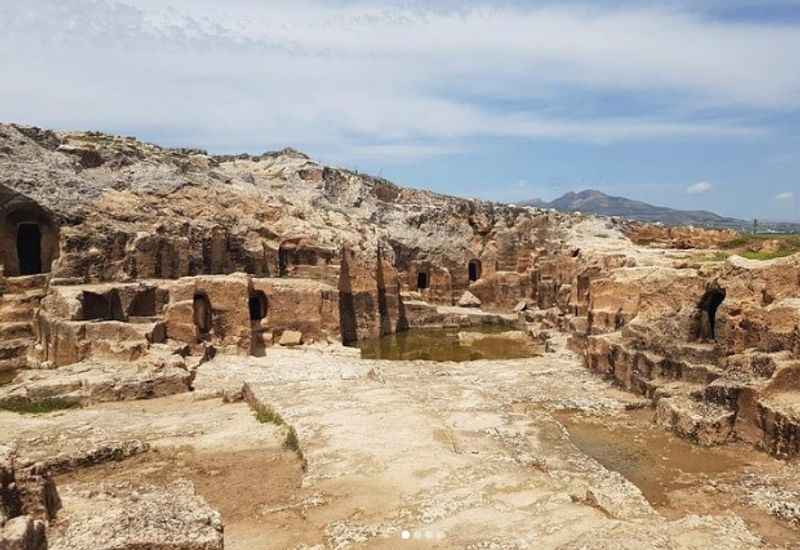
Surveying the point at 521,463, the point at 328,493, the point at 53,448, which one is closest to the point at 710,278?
the point at 521,463

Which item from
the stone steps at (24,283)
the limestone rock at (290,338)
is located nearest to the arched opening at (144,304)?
the stone steps at (24,283)

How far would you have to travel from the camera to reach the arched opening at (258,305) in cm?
2320

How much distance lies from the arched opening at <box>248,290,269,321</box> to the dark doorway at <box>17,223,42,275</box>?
27.6ft

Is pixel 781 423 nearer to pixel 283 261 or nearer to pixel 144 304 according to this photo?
pixel 144 304

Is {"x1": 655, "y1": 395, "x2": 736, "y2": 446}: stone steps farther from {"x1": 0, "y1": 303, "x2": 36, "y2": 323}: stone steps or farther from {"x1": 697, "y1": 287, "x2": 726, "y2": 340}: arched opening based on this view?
{"x1": 0, "y1": 303, "x2": 36, "y2": 323}: stone steps

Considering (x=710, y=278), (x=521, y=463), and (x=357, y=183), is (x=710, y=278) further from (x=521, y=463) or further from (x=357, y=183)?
(x=357, y=183)

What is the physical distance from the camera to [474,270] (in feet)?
128

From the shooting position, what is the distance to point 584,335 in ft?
74.4

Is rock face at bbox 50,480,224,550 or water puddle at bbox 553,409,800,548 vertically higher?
rock face at bbox 50,480,224,550

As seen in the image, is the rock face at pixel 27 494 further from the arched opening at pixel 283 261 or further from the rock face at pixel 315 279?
the arched opening at pixel 283 261

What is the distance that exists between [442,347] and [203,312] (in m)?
9.54

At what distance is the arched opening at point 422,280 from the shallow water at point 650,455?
2261 cm

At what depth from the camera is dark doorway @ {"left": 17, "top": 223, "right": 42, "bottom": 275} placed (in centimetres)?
2441

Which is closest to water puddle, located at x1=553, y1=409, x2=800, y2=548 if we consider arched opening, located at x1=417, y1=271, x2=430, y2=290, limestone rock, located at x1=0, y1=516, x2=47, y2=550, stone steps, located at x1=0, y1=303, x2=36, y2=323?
limestone rock, located at x1=0, y1=516, x2=47, y2=550
